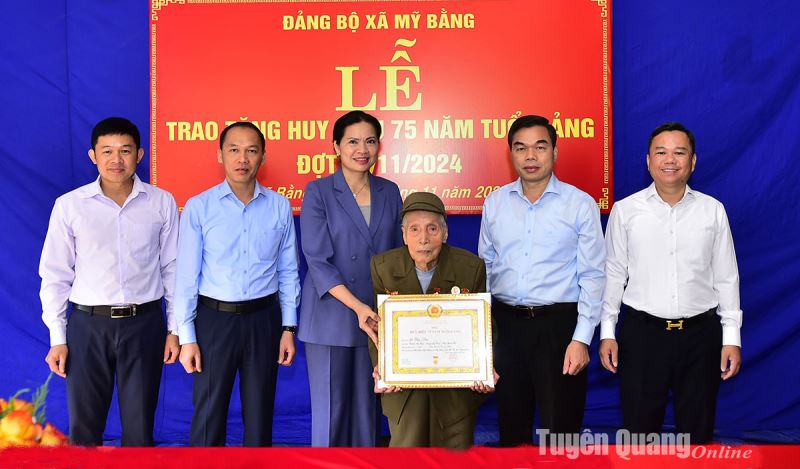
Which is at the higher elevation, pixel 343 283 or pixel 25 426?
pixel 343 283

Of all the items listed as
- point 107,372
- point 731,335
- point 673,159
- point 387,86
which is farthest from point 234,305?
point 731,335

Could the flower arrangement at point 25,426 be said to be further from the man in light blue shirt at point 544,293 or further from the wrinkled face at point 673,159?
the wrinkled face at point 673,159

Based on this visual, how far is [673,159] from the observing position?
255 centimetres

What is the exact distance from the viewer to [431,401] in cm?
219

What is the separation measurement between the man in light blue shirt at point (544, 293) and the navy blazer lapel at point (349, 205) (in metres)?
0.54

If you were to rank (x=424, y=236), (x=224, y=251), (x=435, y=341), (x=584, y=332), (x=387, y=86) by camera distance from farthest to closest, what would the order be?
(x=387, y=86) < (x=224, y=251) < (x=584, y=332) < (x=424, y=236) < (x=435, y=341)

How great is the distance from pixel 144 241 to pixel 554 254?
1.62 meters

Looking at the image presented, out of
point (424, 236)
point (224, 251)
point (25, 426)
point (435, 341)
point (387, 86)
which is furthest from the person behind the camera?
point (387, 86)

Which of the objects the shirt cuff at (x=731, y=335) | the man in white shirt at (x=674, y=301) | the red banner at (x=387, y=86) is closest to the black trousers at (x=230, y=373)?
the red banner at (x=387, y=86)

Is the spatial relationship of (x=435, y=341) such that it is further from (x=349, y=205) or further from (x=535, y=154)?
(x=535, y=154)

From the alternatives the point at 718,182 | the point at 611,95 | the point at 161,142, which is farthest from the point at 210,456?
the point at 718,182

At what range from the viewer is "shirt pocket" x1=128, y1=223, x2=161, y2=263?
105 inches

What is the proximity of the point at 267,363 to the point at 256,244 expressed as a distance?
47 cm

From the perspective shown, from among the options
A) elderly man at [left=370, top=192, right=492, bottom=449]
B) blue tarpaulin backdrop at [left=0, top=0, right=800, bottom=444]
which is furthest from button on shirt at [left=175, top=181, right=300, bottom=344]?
blue tarpaulin backdrop at [left=0, top=0, right=800, bottom=444]
